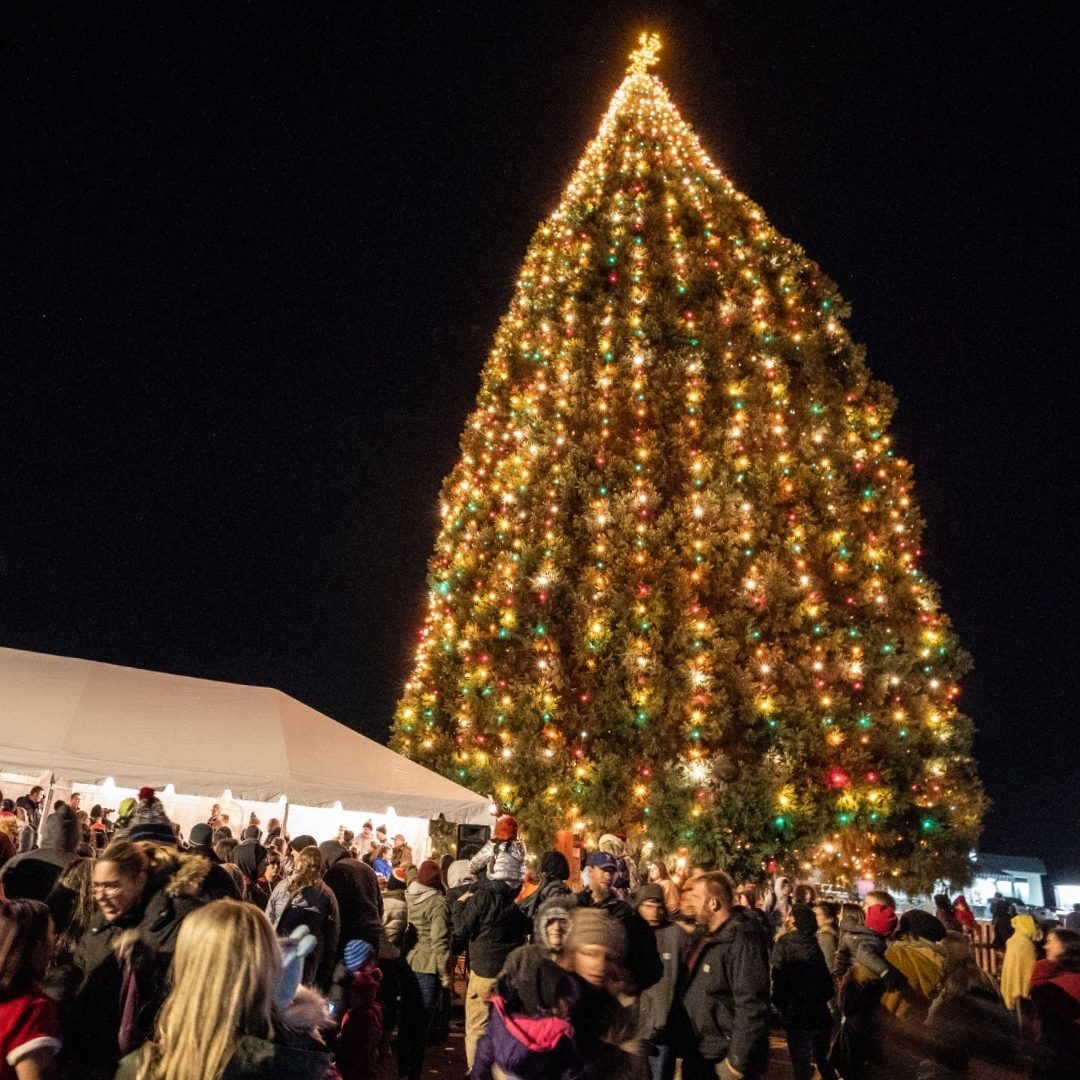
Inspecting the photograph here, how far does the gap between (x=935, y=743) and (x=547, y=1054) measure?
44.9 feet

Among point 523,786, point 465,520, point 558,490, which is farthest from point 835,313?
point 523,786

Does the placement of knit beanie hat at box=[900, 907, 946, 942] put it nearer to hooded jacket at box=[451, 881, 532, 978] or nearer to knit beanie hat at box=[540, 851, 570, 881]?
knit beanie hat at box=[540, 851, 570, 881]

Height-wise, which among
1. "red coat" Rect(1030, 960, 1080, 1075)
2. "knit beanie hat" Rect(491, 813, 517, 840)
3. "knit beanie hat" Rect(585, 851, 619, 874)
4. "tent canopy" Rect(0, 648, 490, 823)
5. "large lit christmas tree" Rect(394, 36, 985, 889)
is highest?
"large lit christmas tree" Rect(394, 36, 985, 889)

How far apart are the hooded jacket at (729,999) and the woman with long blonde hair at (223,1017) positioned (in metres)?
3.29

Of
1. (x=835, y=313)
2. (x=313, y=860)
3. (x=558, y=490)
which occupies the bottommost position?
(x=313, y=860)

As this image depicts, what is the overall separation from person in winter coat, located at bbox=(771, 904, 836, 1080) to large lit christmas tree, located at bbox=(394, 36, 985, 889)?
6.26 metres

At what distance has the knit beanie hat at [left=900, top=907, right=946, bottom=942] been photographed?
583cm

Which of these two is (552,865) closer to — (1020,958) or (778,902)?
(1020,958)

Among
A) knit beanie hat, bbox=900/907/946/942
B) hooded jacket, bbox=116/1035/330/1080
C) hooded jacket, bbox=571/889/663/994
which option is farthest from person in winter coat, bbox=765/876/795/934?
hooded jacket, bbox=116/1035/330/1080

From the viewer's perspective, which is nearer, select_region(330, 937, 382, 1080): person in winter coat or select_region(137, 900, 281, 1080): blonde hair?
select_region(137, 900, 281, 1080): blonde hair

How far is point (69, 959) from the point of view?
12.5 ft

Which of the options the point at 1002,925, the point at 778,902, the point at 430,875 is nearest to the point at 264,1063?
the point at 430,875

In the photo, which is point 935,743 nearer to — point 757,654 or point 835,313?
point 757,654

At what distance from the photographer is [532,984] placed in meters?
3.97
